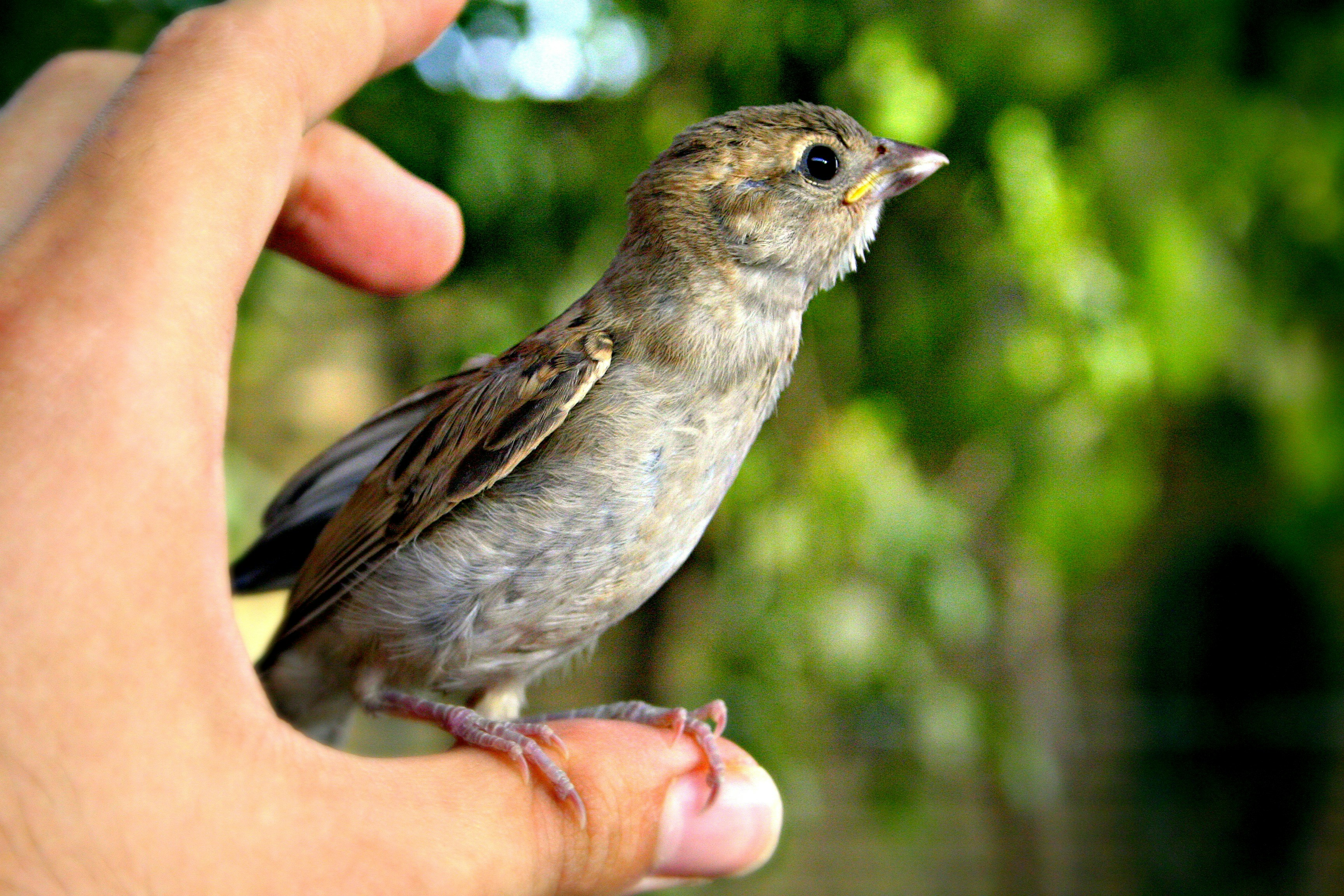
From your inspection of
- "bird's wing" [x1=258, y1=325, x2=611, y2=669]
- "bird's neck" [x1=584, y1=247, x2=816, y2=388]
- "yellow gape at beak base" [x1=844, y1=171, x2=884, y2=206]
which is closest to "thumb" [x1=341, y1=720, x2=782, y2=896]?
"bird's wing" [x1=258, y1=325, x2=611, y2=669]

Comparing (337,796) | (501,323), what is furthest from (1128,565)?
(337,796)

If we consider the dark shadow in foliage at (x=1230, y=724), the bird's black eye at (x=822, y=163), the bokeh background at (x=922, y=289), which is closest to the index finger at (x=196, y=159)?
the bird's black eye at (x=822, y=163)

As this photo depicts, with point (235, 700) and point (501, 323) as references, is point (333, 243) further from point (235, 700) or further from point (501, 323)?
point (235, 700)

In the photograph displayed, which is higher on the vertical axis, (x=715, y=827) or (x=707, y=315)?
(x=707, y=315)

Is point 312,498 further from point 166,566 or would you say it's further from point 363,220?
point 166,566

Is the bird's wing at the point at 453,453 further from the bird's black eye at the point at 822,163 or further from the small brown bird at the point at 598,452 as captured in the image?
the bird's black eye at the point at 822,163

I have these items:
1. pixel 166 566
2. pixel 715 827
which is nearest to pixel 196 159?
pixel 166 566

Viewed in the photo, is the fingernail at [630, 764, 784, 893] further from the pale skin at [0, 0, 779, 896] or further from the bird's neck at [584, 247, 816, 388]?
the bird's neck at [584, 247, 816, 388]
